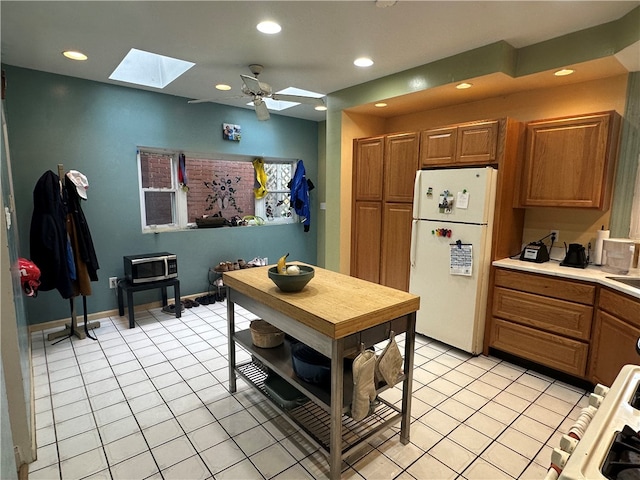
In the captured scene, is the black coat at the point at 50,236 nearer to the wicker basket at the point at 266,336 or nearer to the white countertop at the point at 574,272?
the wicker basket at the point at 266,336

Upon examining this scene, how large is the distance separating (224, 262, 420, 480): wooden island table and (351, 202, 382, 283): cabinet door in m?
1.63

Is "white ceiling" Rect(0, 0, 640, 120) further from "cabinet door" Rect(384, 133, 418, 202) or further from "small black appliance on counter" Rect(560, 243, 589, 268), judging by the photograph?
"small black appliance on counter" Rect(560, 243, 589, 268)

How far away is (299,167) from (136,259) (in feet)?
8.89

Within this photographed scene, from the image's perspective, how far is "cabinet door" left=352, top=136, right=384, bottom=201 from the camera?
3.78 m

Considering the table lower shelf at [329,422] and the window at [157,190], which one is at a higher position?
the window at [157,190]

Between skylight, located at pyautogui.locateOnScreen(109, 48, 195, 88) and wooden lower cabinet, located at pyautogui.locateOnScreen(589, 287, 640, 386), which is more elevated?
skylight, located at pyautogui.locateOnScreen(109, 48, 195, 88)

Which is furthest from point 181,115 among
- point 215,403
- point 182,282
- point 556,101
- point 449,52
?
point 556,101

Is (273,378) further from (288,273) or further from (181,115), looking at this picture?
(181,115)

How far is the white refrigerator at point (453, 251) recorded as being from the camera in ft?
9.46

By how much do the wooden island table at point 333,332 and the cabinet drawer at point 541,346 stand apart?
134cm

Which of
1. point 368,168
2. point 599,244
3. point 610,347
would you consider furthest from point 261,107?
point 610,347

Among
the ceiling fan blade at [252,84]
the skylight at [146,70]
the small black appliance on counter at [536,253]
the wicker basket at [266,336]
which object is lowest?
the wicker basket at [266,336]

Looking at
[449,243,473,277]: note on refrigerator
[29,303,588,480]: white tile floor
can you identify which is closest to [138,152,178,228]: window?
[29,303,588,480]: white tile floor

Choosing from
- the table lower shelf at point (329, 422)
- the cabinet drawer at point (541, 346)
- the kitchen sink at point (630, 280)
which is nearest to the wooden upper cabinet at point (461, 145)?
the kitchen sink at point (630, 280)
